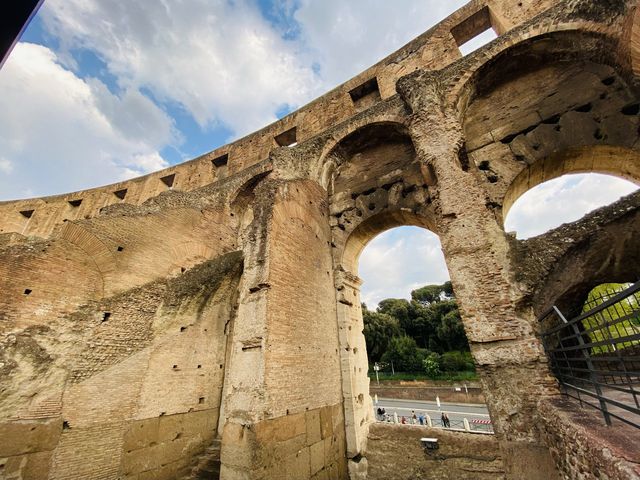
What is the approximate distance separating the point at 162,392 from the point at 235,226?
208 inches

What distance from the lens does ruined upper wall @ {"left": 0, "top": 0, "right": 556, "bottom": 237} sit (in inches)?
339

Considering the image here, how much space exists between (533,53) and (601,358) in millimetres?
6521

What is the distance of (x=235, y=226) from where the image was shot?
10.1 m

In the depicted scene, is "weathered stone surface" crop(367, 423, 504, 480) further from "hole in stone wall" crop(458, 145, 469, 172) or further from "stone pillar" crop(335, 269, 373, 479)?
"hole in stone wall" crop(458, 145, 469, 172)

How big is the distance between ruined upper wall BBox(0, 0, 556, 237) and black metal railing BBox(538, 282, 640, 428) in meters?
7.64

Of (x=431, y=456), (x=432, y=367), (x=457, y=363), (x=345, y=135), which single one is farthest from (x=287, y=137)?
(x=457, y=363)

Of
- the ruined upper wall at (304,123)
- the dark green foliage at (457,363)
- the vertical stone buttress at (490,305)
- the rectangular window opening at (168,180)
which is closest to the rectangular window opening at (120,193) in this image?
the ruined upper wall at (304,123)

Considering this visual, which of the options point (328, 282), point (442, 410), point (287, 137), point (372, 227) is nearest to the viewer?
point (328, 282)

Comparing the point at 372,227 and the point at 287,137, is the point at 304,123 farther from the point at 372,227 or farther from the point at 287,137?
the point at 372,227

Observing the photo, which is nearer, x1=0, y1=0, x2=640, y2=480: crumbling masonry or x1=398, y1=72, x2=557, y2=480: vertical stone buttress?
x1=398, y1=72, x2=557, y2=480: vertical stone buttress

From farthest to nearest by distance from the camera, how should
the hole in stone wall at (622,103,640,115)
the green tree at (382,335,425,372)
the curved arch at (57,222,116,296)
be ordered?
the green tree at (382,335,425,372), the curved arch at (57,222,116,296), the hole in stone wall at (622,103,640,115)

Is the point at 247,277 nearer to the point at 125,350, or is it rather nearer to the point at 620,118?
the point at 125,350

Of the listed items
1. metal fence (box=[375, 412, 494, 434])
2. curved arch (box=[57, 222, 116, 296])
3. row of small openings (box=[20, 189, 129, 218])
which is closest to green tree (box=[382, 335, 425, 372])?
metal fence (box=[375, 412, 494, 434])

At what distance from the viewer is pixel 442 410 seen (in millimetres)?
17094
